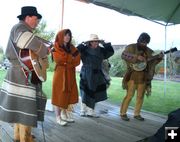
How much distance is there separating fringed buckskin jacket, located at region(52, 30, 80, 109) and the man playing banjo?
3.01 feet

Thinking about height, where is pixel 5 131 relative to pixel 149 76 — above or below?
below

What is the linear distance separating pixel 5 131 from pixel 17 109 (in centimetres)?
113

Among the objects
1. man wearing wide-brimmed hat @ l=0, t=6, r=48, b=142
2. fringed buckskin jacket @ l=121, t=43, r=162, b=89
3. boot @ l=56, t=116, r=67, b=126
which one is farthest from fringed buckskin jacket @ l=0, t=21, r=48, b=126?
fringed buckskin jacket @ l=121, t=43, r=162, b=89

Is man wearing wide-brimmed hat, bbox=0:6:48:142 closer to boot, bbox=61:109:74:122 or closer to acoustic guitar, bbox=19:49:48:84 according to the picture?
acoustic guitar, bbox=19:49:48:84

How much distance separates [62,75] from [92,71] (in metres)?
0.70

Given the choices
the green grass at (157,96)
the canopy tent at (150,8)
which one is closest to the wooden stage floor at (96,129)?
the green grass at (157,96)

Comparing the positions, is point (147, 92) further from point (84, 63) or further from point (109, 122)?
point (84, 63)

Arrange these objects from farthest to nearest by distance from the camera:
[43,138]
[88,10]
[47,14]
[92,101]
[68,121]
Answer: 1. [88,10]
2. [47,14]
3. [92,101]
4. [68,121]
5. [43,138]

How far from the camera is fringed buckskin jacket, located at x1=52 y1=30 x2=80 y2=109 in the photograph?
4148 mm

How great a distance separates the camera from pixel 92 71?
4742mm

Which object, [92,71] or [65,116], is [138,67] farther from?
[65,116]

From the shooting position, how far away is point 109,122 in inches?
182

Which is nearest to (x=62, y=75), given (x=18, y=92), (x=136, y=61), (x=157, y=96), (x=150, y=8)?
(x=136, y=61)

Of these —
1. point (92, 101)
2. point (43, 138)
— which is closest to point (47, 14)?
point (92, 101)
